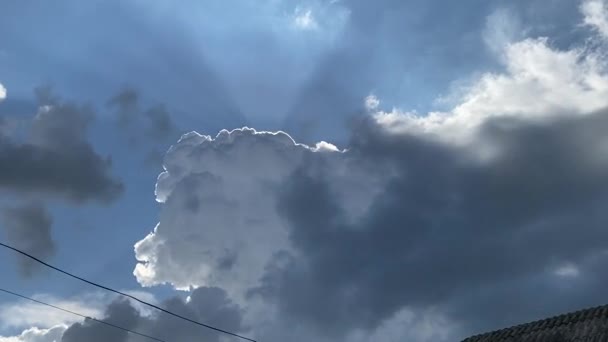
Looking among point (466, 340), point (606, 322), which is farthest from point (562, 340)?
point (466, 340)

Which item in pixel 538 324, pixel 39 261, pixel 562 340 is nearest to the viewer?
pixel 39 261

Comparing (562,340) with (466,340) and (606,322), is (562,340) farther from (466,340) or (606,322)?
(466,340)

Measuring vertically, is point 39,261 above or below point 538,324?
above

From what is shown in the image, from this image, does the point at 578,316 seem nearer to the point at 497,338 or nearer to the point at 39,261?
the point at 497,338

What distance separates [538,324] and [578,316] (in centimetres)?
139

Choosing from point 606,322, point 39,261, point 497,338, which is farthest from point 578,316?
point 39,261

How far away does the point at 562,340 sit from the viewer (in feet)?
61.8

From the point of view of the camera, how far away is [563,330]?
19391mm

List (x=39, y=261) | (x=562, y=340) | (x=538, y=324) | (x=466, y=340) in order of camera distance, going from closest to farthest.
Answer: (x=39, y=261)
(x=562, y=340)
(x=538, y=324)
(x=466, y=340)

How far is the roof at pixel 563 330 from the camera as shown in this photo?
18406 millimetres

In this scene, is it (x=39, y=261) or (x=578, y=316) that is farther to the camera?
(x=578, y=316)

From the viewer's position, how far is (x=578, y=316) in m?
19.8

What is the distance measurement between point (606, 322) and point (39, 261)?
54.9ft

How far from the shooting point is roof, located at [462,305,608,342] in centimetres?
1841
